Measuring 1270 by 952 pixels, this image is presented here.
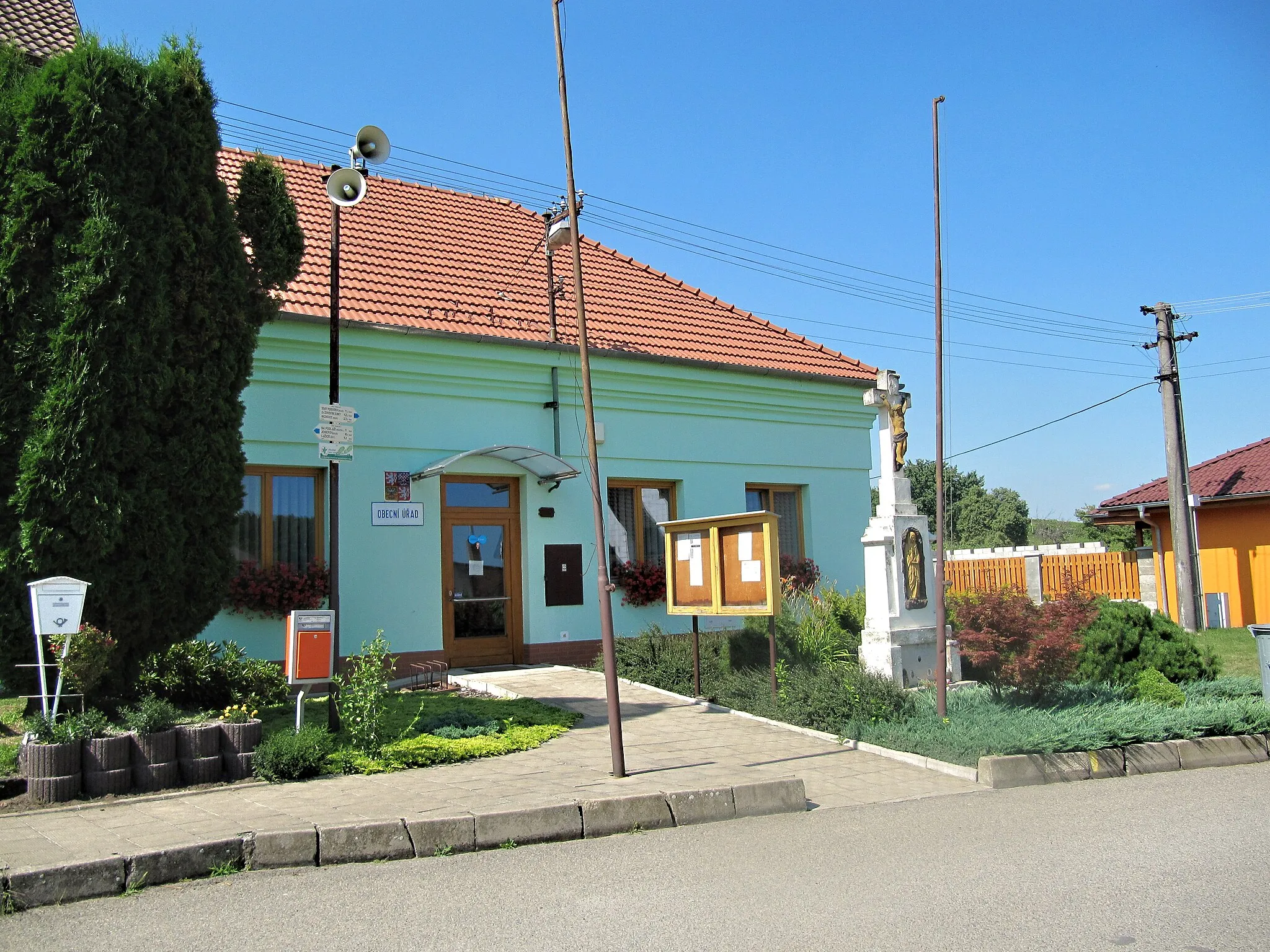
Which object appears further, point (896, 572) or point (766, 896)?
point (896, 572)

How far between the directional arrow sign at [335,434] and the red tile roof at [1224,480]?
2180 centimetres

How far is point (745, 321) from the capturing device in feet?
63.4

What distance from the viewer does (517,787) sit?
25.1ft

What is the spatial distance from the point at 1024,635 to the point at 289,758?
7.34 meters

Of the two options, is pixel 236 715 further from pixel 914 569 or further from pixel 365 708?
pixel 914 569

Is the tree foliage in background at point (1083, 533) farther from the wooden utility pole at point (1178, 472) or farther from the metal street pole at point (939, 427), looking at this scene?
the metal street pole at point (939, 427)

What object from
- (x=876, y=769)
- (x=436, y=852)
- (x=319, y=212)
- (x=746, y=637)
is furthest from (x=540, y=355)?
(x=436, y=852)

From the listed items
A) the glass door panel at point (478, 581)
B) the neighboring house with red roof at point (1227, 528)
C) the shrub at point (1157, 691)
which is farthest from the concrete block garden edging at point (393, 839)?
the neighboring house with red roof at point (1227, 528)

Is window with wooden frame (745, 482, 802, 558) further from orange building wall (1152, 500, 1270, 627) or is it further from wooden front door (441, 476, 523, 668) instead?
orange building wall (1152, 500, 1270, 627)

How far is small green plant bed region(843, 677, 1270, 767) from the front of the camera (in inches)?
364

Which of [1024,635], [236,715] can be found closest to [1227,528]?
[1024,635]

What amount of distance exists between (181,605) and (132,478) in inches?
46.8

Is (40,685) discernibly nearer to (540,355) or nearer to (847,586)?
(540,355)

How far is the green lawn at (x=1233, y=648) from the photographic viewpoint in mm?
15844
